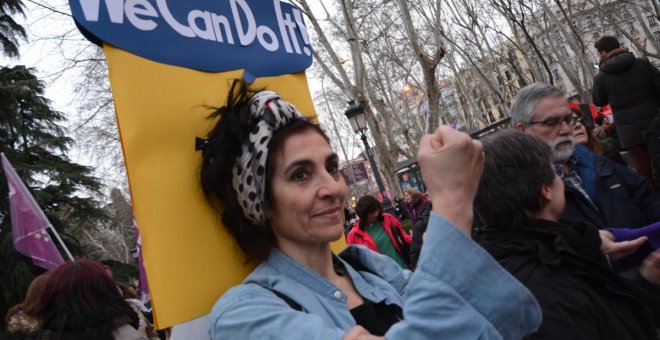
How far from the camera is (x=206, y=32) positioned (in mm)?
1635

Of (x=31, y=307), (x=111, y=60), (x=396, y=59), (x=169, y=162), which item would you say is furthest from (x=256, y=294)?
(x=396, y=59)

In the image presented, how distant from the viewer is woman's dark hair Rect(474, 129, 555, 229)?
1.67 metres

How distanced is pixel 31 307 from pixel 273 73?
1910 millimetres

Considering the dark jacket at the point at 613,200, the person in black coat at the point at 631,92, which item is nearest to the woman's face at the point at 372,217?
the person in black coat at the point at 631,92

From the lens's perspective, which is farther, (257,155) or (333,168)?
(333,168)

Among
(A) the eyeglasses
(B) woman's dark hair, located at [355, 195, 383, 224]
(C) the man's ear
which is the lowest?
Answer: (C) the man's ear

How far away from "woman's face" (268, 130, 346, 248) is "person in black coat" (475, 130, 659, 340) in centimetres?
63

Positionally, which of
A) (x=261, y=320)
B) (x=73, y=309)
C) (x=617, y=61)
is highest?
(x=617, y=61)

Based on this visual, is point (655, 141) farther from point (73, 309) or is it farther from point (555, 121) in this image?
point (73, 309)

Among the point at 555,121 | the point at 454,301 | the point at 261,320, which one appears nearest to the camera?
the point at 454,301

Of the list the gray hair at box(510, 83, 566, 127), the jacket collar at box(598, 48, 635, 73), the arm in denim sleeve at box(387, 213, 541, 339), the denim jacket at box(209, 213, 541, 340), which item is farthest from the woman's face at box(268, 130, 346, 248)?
the jacket collar at box(598, 48, 635, 73)

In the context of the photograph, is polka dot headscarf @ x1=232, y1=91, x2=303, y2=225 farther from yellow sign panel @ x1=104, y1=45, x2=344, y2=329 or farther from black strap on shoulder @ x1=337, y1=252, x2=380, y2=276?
black strap on shoulder @ x1=337, y1=252, x2=380, y2=276

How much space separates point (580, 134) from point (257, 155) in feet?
7.69

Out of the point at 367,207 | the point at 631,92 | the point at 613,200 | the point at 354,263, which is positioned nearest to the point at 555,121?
the point at 613,200
